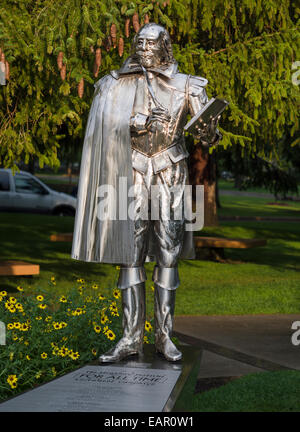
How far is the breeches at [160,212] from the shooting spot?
16.6 feet

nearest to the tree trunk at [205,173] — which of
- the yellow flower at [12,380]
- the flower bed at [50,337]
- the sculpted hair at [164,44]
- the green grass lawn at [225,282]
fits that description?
the green grass lawn at [225,282]

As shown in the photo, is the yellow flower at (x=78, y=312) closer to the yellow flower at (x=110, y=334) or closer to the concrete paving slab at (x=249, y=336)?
the yellow flower at (x=110, y=334)

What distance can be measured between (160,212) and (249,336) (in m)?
3.35

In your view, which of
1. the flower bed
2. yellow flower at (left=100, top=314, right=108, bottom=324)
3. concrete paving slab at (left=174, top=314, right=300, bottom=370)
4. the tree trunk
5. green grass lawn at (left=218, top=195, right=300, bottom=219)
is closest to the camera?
the flower bed

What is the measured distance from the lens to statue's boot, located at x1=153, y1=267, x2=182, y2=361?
5.09 m

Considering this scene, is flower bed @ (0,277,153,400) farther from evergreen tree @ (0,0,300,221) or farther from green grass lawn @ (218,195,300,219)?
green grass lawn @ (218,195,300,219)

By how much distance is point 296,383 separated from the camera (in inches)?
236

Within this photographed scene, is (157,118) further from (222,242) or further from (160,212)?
(222,242)

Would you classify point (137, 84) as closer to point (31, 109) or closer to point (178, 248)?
point (178, 248)

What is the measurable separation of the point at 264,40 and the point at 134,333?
21.9ft

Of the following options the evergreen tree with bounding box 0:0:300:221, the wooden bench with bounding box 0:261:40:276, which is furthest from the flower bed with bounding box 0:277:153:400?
the wooden bench with bounding box 0:261:40:276

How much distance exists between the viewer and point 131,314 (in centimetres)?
512

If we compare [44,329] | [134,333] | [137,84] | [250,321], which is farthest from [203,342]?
[137,84]

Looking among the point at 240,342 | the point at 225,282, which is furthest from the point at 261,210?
the point at 240,342
